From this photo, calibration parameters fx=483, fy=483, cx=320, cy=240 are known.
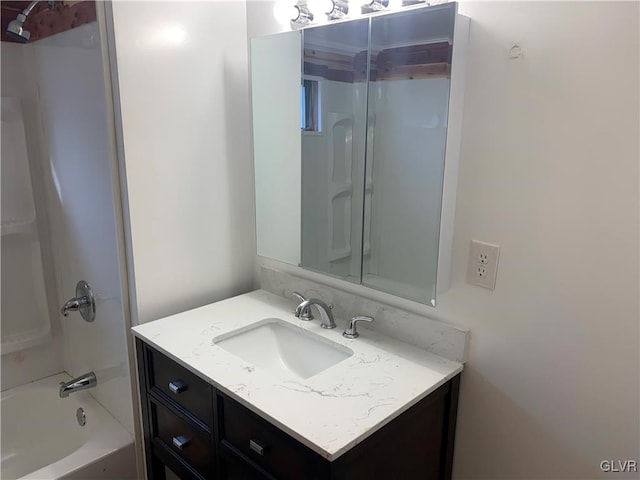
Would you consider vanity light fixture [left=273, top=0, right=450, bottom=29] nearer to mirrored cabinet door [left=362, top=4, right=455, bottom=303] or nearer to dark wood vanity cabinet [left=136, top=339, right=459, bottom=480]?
mirrored cabinet door [left=362, top=4, right=455, bottom=303]

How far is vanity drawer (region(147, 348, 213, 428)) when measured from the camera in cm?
130

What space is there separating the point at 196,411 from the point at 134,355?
1.32 ft

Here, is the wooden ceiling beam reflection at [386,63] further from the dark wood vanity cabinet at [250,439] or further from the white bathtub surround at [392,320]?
the dark wood vanity cabinet at [250,439]

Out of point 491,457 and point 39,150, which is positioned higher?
point 39,150

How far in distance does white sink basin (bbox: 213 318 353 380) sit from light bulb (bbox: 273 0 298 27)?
3.17 ft

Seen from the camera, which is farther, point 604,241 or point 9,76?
point 9,76

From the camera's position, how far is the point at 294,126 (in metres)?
1.59

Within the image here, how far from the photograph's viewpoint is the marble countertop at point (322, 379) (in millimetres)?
1029

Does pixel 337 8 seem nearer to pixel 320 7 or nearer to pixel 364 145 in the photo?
pixel 320 7

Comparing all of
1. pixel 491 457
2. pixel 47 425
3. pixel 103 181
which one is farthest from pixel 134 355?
pixel 491 457

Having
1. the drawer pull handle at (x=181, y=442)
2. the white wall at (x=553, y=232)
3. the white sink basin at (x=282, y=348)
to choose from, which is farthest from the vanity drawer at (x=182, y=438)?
the white wall at (x=553, y=232)

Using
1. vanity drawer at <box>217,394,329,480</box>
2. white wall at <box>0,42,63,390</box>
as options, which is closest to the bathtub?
white wall at <box>0,42,63,390</box>

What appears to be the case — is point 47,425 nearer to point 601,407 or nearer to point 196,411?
point 196,411

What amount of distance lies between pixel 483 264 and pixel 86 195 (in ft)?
4.31
